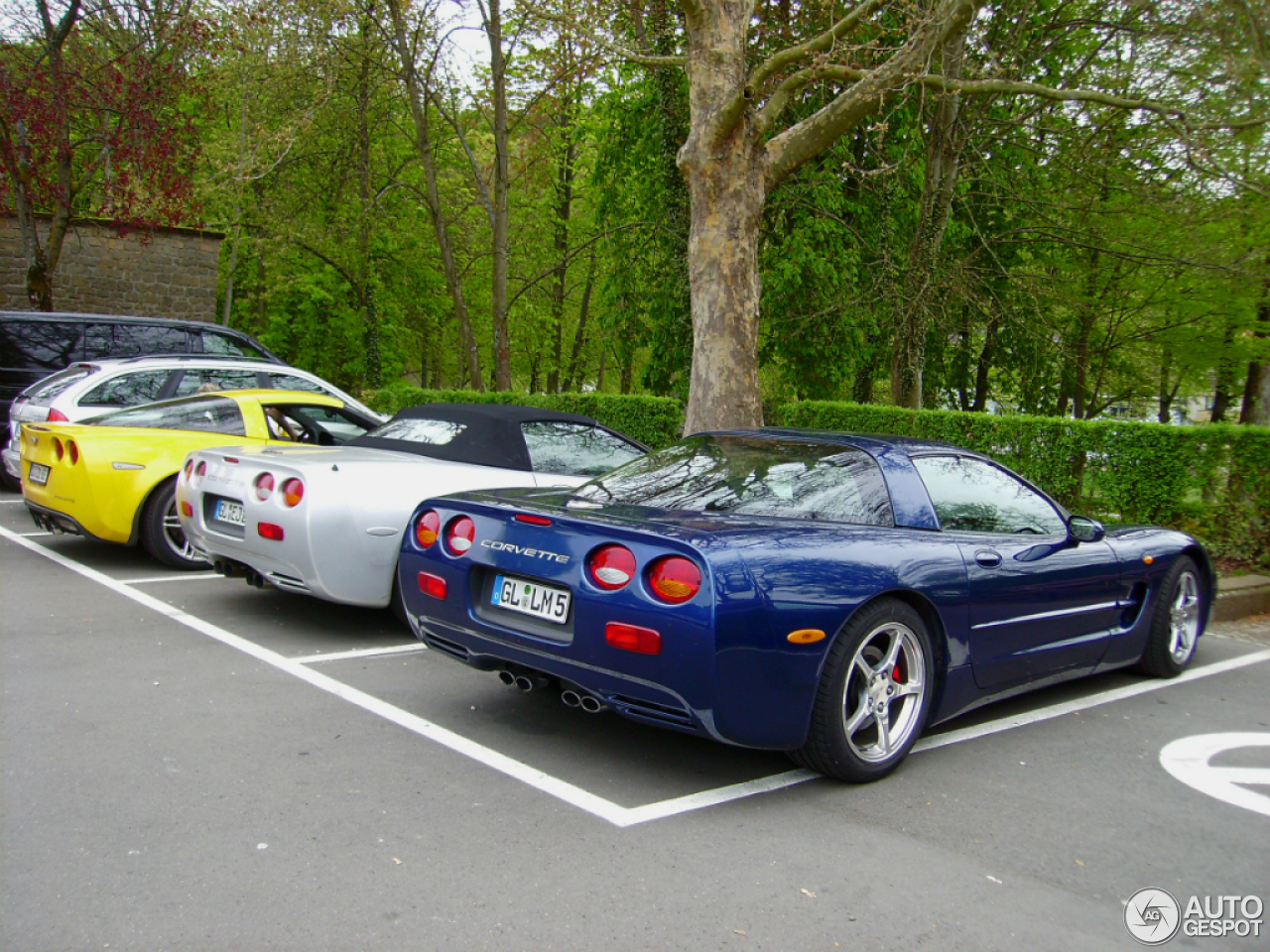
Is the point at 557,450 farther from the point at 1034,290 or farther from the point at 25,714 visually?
the point at 1034,290

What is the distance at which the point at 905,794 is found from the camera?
12.7ft

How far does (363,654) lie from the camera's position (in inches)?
222

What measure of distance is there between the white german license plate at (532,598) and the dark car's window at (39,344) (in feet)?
34.1

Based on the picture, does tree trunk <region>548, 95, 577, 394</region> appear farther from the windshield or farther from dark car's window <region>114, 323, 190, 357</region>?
the windshield

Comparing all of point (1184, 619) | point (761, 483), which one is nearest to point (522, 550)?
point (761, 483)

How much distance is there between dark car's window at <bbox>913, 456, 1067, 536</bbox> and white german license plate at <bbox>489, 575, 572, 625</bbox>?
1.77 meters

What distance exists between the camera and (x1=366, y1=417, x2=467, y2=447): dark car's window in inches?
262

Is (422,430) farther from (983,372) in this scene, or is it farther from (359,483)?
(983,372)

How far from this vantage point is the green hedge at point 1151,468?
28.7ft

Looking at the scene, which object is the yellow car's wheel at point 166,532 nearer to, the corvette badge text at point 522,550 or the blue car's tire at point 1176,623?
the corvette badge text at point 522,550

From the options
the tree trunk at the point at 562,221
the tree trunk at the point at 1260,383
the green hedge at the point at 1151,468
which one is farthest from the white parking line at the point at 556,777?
the tree trunk at the point at 562,221

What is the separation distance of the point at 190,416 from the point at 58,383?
3.19m

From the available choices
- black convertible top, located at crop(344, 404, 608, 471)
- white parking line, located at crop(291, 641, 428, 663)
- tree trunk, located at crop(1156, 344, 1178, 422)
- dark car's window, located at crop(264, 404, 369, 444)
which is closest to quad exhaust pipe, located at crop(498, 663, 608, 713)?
white parking line, located at crop(291, 641, 428, 663)

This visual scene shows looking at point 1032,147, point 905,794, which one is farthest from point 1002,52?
point 905,794
